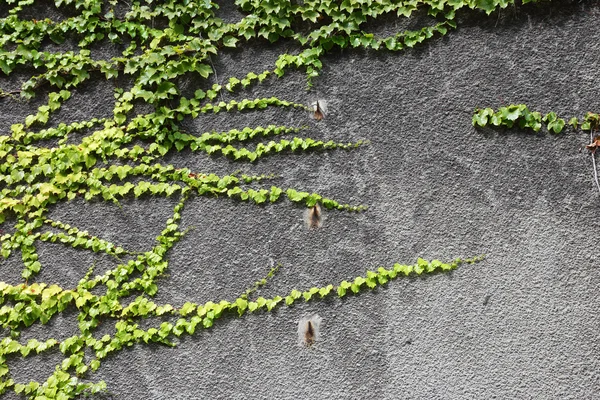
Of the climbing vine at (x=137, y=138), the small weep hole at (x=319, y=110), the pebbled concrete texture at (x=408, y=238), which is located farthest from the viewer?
the small weep hole at (x=319, y=110)

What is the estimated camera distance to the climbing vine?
2867mm

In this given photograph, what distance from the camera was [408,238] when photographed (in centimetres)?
289

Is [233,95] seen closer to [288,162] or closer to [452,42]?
[288,162]

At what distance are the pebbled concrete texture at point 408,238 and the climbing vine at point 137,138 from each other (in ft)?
0.19

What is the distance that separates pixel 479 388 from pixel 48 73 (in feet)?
9.33

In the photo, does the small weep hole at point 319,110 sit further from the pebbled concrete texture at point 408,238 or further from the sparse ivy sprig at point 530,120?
the sparse ivy sprig at point 530,120

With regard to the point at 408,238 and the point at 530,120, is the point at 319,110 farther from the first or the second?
the point at 530,120

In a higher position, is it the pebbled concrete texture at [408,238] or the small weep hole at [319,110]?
the small weep hole at [319,110]

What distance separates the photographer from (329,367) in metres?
2.77

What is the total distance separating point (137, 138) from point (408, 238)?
1565 millimetres

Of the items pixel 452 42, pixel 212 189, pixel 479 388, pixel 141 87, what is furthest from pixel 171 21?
pixel 479 388

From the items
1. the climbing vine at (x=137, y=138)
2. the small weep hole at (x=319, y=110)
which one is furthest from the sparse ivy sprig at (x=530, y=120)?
the small weep hole at (x=319, y=110)

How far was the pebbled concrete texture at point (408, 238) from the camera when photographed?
2.73 metres

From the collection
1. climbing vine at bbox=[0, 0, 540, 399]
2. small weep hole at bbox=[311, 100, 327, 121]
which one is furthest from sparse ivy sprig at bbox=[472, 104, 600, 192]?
small weep hole at bbox=[311, 100, 327, 121]
